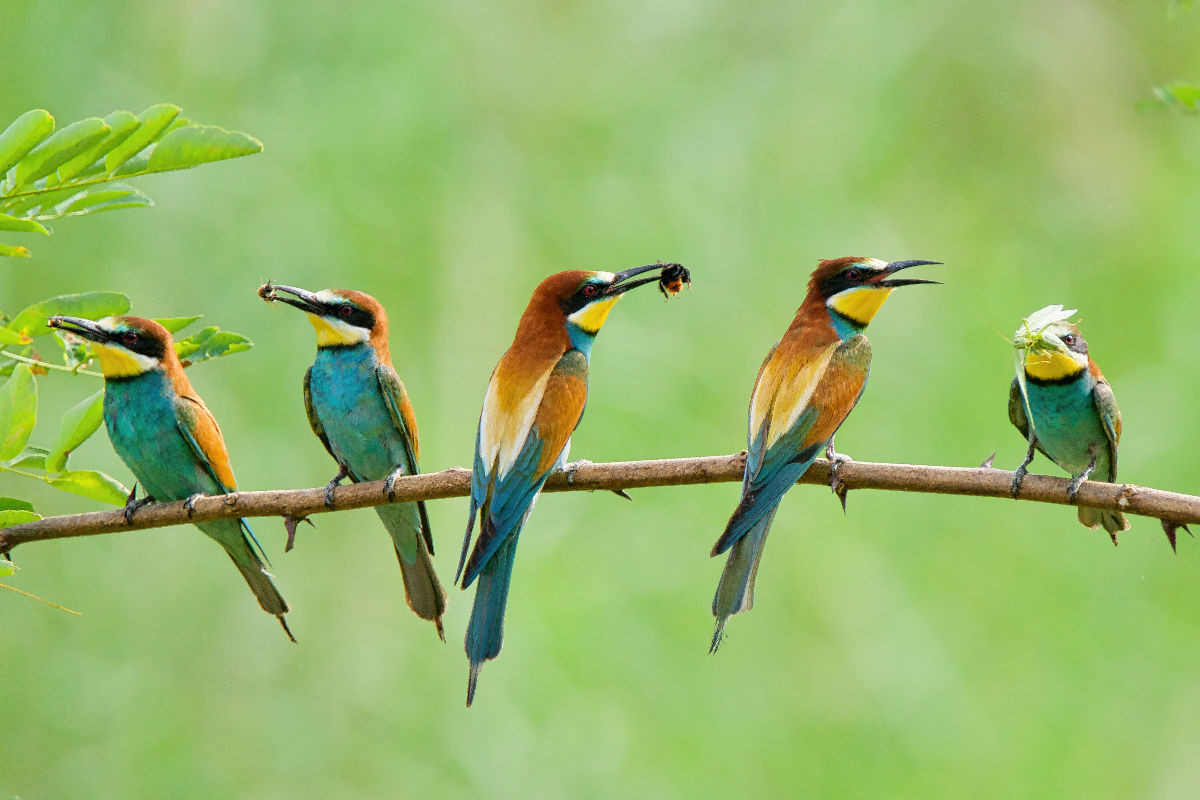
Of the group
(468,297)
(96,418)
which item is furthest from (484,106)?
(96,418)

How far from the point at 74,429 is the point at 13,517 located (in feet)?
0.56

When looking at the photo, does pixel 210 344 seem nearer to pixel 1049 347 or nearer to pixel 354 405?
pixel 354 405

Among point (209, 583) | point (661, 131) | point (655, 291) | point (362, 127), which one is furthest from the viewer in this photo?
point (661, 131)

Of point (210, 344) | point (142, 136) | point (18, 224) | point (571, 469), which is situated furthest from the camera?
point (571, 469)

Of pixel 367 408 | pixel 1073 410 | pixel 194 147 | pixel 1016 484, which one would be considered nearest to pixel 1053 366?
pixel 1073 410

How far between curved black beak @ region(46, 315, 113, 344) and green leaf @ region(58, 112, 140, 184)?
A: 258 mm

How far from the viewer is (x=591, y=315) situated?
2236mm

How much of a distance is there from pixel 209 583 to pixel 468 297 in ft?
4.61

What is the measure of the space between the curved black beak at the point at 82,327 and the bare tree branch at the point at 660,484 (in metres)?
0.27

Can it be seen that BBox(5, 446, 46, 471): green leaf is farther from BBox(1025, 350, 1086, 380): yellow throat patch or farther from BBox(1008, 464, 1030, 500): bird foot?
BBox(1025, 350, 1086, 380): yellow throat patch

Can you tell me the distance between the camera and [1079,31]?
5.77 m

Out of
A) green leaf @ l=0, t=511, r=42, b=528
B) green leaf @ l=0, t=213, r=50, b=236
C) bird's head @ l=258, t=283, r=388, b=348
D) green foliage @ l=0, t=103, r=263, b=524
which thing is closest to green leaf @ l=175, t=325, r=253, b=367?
green foliage @ l=0, t=103, r=263, b=524

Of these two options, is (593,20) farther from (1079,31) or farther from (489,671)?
(489,671)

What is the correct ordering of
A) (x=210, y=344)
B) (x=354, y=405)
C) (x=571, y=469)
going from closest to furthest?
(x=210, y=344) → (x=571, y=469) → (x=354, y=405)
